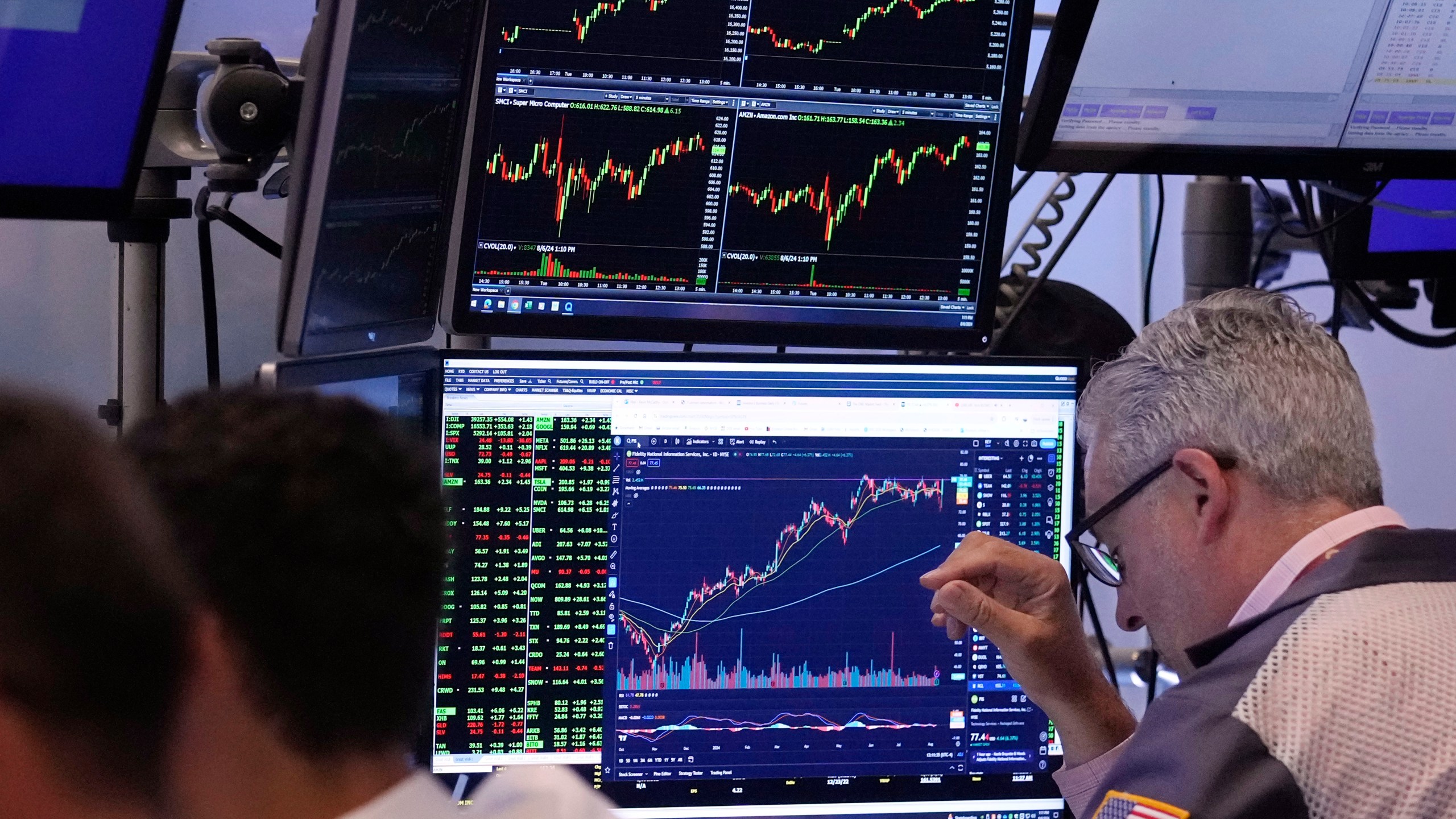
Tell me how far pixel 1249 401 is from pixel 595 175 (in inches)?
26.0

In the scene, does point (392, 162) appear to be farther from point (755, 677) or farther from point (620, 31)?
point (755, 677)

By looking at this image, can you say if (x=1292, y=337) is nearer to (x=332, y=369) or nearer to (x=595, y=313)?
(x=595, y=313)

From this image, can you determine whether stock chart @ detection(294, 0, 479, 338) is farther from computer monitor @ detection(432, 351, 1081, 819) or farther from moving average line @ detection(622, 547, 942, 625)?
moving average line @ detection(622, 547, 942, 625)

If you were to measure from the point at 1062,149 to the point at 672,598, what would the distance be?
62cm

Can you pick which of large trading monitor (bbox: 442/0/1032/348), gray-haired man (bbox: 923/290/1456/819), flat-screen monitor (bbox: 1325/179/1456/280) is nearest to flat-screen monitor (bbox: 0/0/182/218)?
large trading monitor (bbox: 442/0/1032/348)

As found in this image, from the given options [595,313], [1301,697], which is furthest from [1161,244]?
[1301,697]

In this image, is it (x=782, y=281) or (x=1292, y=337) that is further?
(x=782, y=281)

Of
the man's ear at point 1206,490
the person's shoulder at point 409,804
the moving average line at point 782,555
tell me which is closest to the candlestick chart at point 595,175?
the moving average line at point 782,555

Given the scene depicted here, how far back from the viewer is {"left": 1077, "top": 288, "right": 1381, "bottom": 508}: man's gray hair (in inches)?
49.0

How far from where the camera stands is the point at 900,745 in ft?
4.92

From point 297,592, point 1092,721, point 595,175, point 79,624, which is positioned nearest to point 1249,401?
point 1092,721

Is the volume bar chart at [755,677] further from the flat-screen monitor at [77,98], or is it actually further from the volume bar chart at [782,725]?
the flat-screen monitor at [77,98]

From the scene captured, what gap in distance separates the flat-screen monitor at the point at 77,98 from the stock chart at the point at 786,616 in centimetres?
55

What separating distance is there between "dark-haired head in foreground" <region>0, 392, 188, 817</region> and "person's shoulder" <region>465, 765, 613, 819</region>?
0.25 m
